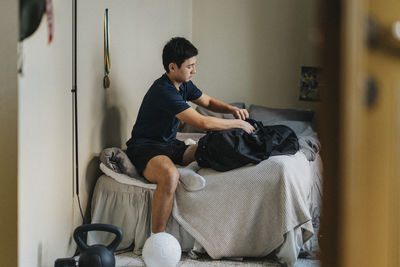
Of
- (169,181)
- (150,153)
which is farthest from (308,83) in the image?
(169,181)

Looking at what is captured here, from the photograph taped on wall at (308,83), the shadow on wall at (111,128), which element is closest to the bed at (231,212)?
the shadow on wall at (111,128)

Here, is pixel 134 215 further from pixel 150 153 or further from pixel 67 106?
pixel 67 106

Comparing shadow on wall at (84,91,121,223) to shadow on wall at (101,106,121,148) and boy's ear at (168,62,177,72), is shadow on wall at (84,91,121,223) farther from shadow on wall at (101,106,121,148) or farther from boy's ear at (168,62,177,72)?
boy's ear at (168,62,177,72)

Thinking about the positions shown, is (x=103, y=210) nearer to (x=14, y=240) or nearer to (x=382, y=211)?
(x=14, y=240)

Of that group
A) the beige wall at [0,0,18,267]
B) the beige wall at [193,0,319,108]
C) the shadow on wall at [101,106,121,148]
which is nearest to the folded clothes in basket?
the shadow on wall at [101,106,121,148]

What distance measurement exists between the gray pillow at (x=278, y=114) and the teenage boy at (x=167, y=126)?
1.42 metres

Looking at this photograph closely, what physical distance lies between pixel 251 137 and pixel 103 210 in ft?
3.24

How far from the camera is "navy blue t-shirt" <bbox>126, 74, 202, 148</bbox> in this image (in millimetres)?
3039

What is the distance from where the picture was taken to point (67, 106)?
107 inches

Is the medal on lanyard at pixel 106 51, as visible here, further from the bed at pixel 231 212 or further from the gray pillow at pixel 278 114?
the gray pillow at pixel 278 114


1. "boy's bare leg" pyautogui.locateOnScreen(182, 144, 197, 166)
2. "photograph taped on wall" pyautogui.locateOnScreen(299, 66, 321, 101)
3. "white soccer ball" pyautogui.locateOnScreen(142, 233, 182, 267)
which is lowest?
"white soccer ball" pyautogui.locateOnScreen(142, 233, 182, 267)

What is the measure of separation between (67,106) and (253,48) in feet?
9.02

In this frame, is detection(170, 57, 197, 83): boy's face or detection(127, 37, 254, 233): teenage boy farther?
detection(170, 57, 197, 83): boy's face

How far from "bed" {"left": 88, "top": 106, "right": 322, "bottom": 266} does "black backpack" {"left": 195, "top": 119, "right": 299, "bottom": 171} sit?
5cm
